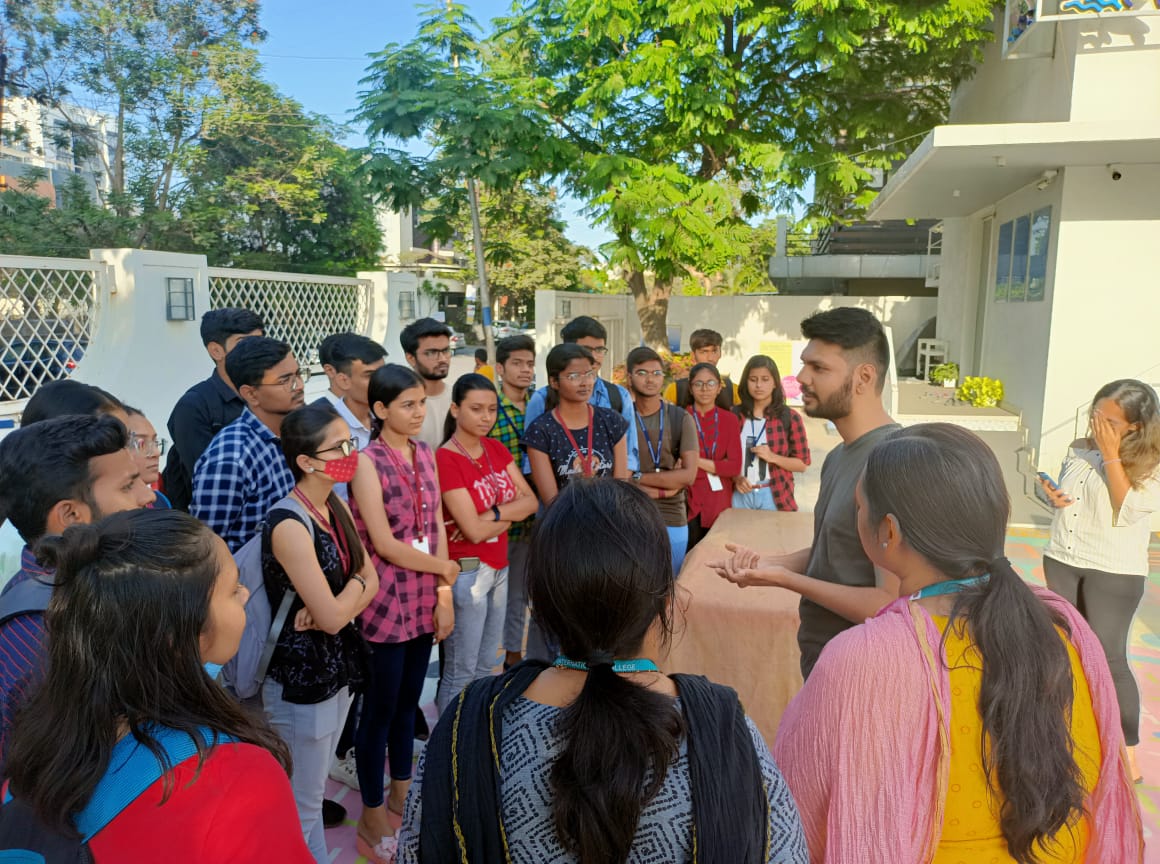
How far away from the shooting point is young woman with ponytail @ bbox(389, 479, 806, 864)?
100cm

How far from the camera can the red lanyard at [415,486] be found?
2891 millimetres

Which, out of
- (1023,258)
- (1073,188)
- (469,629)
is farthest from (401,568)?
(1023,258)

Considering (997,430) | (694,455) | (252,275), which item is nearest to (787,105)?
(997,430)

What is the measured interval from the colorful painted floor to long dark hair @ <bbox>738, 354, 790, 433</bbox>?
2.17 m

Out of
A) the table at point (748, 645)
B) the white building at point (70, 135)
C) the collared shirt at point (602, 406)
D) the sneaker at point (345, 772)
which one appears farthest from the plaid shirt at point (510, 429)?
the white building at point (70, 135)

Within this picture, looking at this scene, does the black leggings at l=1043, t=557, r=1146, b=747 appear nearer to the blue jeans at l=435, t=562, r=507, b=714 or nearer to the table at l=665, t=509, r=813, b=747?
the table at l=665, t=509, r=813, b=747

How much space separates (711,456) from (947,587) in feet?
10.7

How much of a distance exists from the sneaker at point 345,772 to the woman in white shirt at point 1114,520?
9.70 ft

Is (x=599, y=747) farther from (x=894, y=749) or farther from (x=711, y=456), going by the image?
(x=711, y=456)

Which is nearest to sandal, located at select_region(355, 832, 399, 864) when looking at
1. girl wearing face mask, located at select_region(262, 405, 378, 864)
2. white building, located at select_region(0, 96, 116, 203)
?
girl wearing face mask, located at select_region(262, 405, 378, 864)

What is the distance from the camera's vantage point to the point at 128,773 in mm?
1083

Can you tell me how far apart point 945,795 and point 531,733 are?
743mm

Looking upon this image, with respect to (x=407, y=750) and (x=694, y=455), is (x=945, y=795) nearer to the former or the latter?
(x=407, y=750)

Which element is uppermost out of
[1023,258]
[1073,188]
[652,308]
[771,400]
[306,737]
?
[1073,188]
